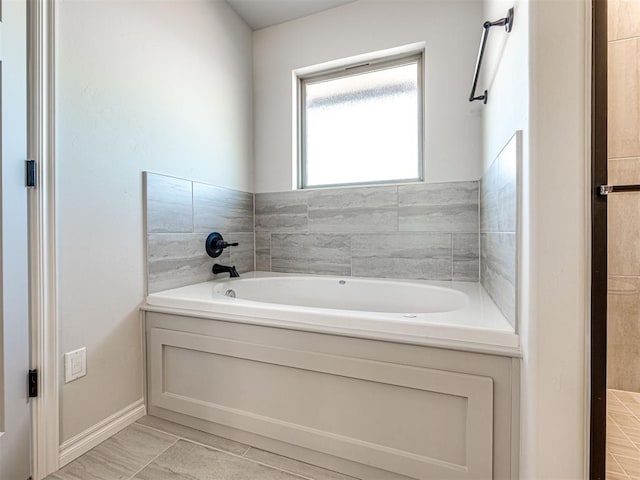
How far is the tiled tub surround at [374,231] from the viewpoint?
2.06 meters

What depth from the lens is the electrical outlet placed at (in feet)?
4.37

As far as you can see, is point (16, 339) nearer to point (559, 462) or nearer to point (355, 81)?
point (559, 462)

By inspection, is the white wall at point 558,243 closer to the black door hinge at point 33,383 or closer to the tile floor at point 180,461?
the tile floor at point 180,461

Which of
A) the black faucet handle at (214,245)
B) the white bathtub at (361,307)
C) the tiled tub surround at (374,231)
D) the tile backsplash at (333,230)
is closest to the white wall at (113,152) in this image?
the tile backsplash at (333,230)

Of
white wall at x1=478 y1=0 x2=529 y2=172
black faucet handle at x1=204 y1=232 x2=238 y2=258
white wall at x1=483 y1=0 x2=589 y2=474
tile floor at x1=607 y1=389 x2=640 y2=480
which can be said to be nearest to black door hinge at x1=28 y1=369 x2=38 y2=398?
black faucet handle at x1=204 y1=232 x2=238 y2=258

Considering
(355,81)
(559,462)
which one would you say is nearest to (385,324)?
(559,462)

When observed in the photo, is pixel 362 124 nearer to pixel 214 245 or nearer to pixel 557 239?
pixel 214 245

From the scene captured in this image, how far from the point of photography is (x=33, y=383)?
123 cm

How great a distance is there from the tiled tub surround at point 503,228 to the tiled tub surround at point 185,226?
5.63 feet

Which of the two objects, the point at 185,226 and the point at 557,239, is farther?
the point at 185,226

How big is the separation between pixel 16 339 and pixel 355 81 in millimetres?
2527

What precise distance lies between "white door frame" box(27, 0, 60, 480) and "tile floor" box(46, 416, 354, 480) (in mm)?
164

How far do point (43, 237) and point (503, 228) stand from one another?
182cm

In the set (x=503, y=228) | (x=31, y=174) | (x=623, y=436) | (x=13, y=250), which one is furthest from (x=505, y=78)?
(x=13, y=250)
